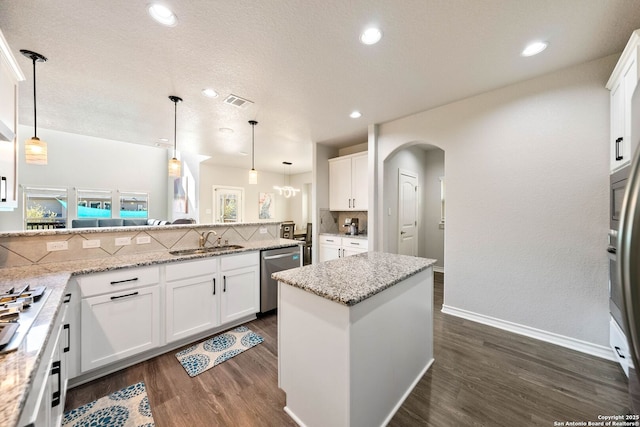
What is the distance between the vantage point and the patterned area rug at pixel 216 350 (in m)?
2.07

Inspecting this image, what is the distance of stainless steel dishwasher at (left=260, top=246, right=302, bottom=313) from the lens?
2963 millimetres

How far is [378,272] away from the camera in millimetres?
1667

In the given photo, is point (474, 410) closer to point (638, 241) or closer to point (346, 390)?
point (346, 390)

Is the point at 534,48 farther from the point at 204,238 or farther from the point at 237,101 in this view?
the point at 204,238

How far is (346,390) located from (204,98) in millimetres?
3206

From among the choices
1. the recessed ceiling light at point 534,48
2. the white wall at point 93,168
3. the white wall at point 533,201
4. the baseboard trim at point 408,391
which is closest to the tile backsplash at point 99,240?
the baseboard trim at point 408,391

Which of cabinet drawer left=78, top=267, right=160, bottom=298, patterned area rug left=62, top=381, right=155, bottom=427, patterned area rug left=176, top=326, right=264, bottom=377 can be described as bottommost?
patterned area rug left=62, top=381, right=155, bottom=427

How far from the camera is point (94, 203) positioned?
6.61 meters

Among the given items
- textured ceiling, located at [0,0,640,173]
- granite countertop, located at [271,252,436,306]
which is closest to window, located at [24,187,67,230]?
textured ceiling, located at [0,0,640,173]

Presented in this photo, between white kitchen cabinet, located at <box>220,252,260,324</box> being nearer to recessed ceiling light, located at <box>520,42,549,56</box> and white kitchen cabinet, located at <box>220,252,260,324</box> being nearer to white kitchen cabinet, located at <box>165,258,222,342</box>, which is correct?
white kitchen cabinet, located at <box>165,258,222,342</box>

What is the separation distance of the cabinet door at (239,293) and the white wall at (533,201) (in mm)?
2408

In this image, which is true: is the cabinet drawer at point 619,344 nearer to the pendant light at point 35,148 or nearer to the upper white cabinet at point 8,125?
the upper white cabinet at point 8,125

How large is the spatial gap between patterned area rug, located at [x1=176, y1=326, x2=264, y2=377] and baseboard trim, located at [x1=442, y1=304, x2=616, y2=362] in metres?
2.39

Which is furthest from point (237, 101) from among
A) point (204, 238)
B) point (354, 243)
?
point (354, 243)
